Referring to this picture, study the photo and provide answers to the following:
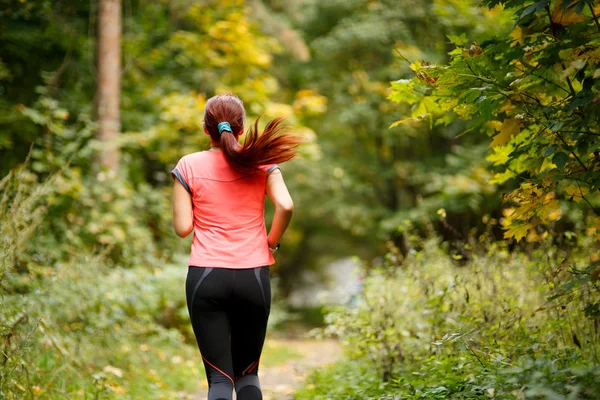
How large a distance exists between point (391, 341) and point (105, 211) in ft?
17.5

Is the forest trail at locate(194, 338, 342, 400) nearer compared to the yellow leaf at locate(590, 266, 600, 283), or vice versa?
the yellow leaf at locate(590, 266, 600, 283)

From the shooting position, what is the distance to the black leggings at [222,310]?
110 inches

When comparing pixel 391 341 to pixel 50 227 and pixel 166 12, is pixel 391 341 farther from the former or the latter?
pixel 166 12

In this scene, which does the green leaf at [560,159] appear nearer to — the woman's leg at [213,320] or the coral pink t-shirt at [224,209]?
the coral pink t-shirt at [224,209]

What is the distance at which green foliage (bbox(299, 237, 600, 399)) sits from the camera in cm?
305

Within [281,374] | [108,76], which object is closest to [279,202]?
[281,374]

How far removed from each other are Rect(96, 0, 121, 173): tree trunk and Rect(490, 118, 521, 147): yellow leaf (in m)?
6.59

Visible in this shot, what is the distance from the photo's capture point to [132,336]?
22.3 ft

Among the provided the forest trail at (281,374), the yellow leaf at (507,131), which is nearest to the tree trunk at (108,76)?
the forest trail at (281,374)

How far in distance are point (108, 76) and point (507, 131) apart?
7044 millimetres

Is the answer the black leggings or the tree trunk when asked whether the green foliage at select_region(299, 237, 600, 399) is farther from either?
the tree trunk

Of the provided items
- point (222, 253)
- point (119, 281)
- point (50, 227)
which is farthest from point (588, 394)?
point (50, 227)

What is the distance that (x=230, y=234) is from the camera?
2.88 m

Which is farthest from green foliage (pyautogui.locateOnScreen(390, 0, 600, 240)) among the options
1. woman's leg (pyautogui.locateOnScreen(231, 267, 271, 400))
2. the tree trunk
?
the tree trunk
